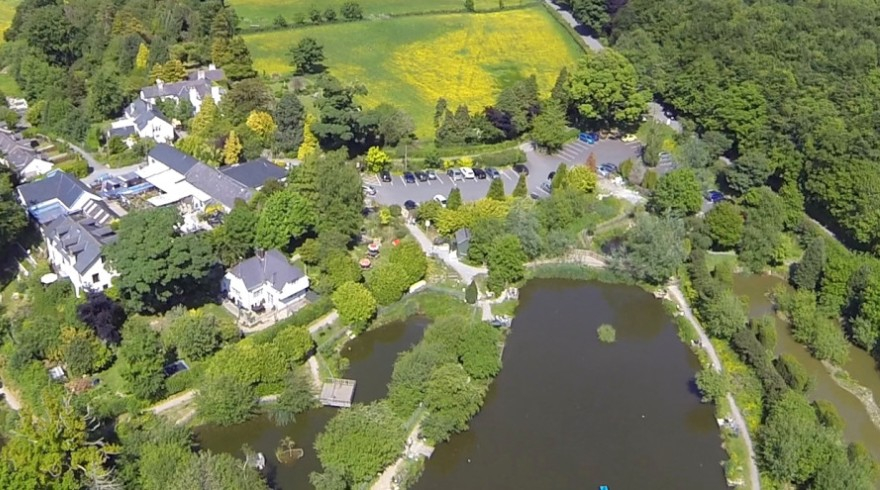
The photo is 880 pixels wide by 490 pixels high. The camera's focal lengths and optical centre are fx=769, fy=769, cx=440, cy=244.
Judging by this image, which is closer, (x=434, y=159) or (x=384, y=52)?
(x=434, y=159)

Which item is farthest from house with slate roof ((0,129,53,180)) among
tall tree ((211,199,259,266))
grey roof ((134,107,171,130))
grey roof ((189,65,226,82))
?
tall tree ((211,199,259,266))

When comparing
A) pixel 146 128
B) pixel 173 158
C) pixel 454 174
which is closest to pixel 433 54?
pixel 454 174

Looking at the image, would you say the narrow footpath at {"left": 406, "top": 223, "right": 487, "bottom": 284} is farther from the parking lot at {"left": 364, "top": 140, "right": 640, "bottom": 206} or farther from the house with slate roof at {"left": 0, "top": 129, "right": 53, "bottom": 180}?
the house with slate roof at {"left": 0, "top": 129, "right": 53, "bottom": 180}

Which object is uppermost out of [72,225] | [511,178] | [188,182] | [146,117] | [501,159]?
[72,225]

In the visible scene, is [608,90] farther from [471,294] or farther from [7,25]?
[7,25]

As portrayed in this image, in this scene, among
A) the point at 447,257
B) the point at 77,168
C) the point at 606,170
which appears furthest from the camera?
the point at 606,170

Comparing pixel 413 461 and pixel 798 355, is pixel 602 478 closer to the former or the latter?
pixel 413 461

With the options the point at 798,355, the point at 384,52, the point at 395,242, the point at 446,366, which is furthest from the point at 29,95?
the point at 798,355
